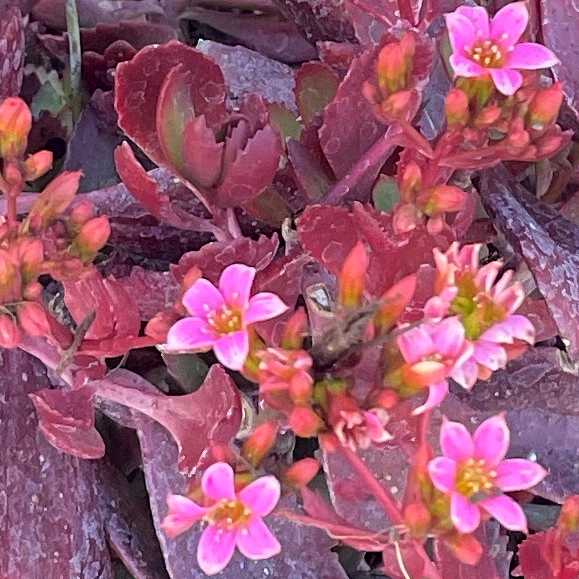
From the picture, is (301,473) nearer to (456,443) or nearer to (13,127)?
(456,443)

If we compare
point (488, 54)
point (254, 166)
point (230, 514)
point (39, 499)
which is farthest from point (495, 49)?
point (39, 499)

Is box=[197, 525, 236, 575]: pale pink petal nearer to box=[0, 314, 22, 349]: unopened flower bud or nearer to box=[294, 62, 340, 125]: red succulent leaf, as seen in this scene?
box=[0, 314, 22, 349]: unopened flower bud

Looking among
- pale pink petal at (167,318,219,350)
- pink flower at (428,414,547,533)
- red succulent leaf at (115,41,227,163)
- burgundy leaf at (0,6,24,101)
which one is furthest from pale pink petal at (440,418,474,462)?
burgundy leaf at (0,6,24,101)

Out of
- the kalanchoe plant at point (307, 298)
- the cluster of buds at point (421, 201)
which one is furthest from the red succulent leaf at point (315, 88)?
the cluster of buds at point (421, 201)

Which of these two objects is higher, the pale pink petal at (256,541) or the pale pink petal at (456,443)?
the pale pink petal at (456,443)

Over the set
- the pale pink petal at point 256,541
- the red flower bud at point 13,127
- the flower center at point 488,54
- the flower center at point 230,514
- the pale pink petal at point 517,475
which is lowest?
the pale pink petal at point 256,541

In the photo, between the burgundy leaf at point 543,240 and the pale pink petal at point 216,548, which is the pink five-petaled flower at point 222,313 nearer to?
the pale pink petal at point 216,548

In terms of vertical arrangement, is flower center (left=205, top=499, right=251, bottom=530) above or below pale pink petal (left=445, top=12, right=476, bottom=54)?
below
